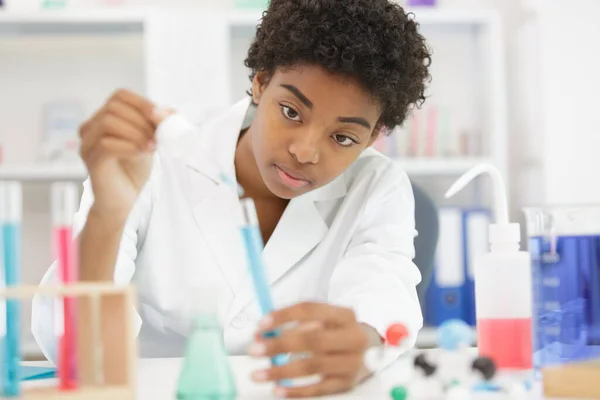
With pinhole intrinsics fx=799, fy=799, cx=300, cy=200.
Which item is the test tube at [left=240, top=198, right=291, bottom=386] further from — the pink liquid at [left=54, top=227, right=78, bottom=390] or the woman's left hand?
the pink liquid at [left=54, top=227, right=78, bottom=390]

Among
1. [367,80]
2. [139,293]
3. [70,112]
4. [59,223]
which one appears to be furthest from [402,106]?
[70,112]

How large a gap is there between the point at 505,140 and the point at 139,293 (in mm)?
1853

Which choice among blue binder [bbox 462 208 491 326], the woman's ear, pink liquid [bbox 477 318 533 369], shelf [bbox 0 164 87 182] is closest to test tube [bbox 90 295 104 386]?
pink liquid [bbox 477 318 533 369]

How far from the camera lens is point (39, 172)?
2.75 m

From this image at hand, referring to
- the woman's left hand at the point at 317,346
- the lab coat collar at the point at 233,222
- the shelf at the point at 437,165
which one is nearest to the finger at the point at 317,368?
the woman's left hand at the point at 317,346

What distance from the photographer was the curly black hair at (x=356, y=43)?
47.2 inches

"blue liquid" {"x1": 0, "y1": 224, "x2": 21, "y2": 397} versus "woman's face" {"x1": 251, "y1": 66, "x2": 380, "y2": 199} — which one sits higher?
"woman's face" {"x1": 251, "y1": 66, "x2": 380, "y2": 199}

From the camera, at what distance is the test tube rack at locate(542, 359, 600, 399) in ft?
2.75

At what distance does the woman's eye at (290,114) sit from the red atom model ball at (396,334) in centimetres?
35

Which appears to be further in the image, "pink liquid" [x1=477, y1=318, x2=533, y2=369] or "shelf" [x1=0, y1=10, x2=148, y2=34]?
"shelf" [x1=0, y1=10, x2=148, y2=34]

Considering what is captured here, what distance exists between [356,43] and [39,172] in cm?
184

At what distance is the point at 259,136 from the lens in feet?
4.19

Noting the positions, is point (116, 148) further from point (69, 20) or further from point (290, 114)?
point (69, 20)

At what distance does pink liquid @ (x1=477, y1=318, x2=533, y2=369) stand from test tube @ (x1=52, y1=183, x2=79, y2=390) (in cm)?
55
